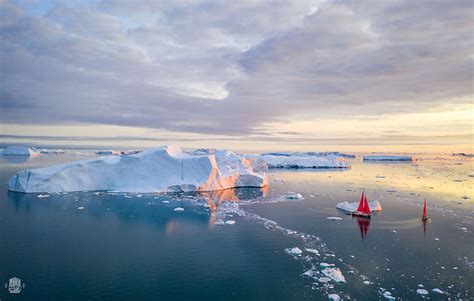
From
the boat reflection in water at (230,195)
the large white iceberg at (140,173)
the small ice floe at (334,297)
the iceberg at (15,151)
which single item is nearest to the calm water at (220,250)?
the small ice floe at (334,297)

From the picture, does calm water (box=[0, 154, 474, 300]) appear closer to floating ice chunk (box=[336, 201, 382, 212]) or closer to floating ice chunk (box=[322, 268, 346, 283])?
floating ice chunk (box=[322, 268, 346, 283])

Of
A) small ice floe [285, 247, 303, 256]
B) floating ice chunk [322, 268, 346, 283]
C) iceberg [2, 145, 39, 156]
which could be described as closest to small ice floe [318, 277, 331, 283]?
floating ice chunk [322, 268, 346, 283]

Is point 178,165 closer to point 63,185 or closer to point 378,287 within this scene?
point 63,185

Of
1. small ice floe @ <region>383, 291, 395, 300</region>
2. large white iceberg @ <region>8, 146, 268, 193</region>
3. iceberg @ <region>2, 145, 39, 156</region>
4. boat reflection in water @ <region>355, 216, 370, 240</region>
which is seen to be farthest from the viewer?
iceberg @ <region>2, 145, 39, 156</region>

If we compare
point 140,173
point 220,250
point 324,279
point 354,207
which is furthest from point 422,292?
point 140,173

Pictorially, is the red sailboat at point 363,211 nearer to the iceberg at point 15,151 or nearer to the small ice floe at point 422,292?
the small ice floe at point 422,292

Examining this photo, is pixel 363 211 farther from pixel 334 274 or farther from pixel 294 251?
pixel 334 274
